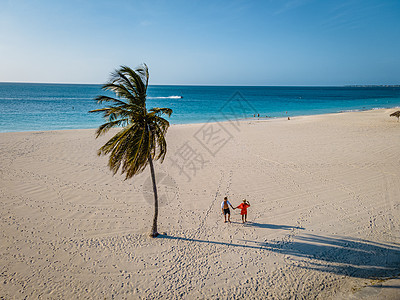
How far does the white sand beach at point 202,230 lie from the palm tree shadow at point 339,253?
4 centimetres

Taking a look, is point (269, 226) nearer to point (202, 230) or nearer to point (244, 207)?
point (244, 207)

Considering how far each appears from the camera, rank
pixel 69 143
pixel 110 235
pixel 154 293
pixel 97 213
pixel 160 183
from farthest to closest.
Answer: pixel 69 143, pixel 160 183, pixel 97 213, pixel 110 235, pixel 154 293

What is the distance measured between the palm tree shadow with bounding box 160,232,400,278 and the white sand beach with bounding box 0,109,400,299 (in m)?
0.04

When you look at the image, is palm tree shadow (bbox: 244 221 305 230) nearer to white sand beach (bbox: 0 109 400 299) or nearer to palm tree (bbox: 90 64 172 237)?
white sand beach (bbox: 0 109 400 299)

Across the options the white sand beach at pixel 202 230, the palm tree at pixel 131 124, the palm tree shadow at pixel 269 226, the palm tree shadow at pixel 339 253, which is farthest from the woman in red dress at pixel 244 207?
the palm tree at pixel 131 124

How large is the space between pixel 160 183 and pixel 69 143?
1358 cm

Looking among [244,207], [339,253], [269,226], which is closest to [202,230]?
[244,207]

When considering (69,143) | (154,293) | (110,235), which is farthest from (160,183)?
(69,143)

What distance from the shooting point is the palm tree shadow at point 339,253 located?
6.79 metres

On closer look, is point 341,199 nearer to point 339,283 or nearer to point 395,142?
point 339,283

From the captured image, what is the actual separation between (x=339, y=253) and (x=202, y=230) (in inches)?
193

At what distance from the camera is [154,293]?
20.1 ft

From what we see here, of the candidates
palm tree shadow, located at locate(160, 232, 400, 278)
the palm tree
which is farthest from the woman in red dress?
the palm tree

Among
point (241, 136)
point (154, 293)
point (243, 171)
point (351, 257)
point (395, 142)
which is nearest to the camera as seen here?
point (154, 293)
